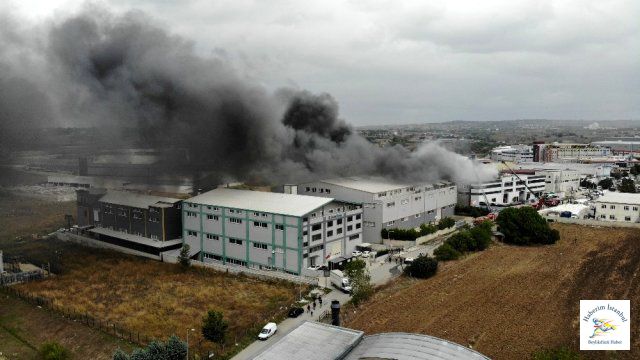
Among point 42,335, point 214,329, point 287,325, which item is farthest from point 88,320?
point 287,325

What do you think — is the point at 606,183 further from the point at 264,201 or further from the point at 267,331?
the point at 267,331

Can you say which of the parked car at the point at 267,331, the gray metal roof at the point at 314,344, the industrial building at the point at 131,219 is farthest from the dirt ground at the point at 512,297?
the industrial building at the point at 131,219

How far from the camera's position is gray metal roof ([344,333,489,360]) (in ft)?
36.8

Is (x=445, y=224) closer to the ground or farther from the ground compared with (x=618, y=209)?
closer to the ground

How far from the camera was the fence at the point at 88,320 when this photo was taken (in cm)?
1884

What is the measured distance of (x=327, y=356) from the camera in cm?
1282

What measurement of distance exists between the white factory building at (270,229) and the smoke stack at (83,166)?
22.2 meters

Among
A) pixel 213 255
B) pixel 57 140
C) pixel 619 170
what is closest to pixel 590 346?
pixel 213 255

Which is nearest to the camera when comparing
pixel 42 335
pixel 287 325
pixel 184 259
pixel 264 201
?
pixel 287 325

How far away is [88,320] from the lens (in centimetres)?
2073

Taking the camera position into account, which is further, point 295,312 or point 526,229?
point 526,229

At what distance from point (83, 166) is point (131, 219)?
18677 mm

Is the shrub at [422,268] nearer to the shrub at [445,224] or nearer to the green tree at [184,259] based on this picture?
the shrub at [445,224]

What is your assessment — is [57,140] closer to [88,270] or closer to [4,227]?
[4,227]
